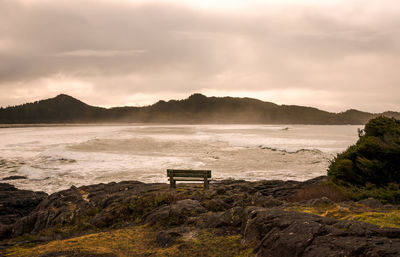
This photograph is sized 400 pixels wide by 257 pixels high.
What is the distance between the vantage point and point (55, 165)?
26.7m

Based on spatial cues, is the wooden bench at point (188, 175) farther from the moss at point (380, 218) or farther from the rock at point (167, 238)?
the moss at point (380, 218)

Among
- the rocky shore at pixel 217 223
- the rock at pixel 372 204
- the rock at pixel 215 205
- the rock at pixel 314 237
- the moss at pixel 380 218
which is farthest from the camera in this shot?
the rock at pixel 215 205

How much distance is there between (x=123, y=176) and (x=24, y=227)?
11218 mm

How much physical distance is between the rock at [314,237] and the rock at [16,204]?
12590mm

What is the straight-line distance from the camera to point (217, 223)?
22.5ft

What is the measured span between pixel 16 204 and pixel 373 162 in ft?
51.3

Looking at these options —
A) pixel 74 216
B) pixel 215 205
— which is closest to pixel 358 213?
→ pixel 215 205

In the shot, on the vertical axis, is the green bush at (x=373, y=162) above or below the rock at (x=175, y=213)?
above

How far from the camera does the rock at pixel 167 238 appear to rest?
6.43 meters

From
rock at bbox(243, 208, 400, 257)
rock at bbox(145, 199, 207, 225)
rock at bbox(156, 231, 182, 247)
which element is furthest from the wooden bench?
rock at bbox(243, 208, 400, 257)

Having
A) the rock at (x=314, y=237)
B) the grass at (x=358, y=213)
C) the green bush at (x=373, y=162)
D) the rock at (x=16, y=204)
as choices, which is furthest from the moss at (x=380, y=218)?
the rock at (x=16, y=204)

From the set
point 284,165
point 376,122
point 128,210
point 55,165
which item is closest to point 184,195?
point 128,210

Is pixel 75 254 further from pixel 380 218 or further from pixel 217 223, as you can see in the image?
pixel 380 218

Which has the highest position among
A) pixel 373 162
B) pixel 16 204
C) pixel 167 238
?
pixel 373 162
